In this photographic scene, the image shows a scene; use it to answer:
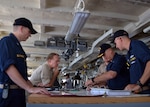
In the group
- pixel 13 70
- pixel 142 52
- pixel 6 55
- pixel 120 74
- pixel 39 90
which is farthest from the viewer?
pixel 120 74

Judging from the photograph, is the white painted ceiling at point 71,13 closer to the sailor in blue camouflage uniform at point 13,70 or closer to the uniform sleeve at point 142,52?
the uniform sleeve at point 142,52

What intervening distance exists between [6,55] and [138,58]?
129cm

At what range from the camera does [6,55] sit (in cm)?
167

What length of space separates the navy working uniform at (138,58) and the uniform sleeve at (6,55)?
3.98ft

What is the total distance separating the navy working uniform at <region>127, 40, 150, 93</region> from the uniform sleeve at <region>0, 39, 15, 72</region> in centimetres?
121

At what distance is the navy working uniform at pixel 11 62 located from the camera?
164cm

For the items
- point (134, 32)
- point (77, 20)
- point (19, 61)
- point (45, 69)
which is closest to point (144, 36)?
point (134, 32)

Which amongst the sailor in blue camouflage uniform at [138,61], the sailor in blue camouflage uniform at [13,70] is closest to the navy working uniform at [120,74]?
the sailor in blue camouflage uniform at [138,61]

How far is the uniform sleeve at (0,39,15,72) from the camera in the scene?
160cm

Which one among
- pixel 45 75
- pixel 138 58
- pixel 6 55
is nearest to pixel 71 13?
pixel 45 75

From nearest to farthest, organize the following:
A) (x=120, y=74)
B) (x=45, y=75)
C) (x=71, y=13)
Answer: (x=120, y=74) < (x=45, y=75) < (x=71, y=13)

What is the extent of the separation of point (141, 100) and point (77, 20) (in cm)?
208

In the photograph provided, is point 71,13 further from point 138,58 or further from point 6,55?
point 6,55

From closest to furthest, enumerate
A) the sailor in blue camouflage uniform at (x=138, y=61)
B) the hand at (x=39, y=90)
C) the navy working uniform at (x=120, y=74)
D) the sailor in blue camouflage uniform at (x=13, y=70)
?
the hand at (x=39, y=90)
the sailor in blue camouflage uniform at (x=13, y=70)
the sailor in blue camouflage uniform at (x=138, y=61)
the navy working uniform at (x=120, y=74)
